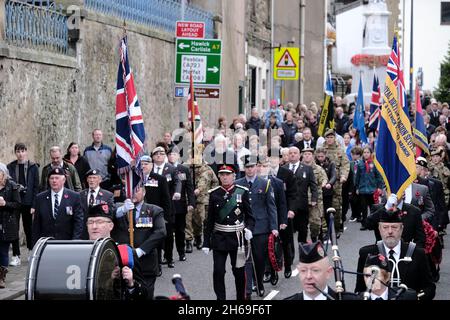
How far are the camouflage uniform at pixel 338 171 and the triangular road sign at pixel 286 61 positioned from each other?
36.6 ft

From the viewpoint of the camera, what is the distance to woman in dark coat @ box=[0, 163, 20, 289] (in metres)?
17.7

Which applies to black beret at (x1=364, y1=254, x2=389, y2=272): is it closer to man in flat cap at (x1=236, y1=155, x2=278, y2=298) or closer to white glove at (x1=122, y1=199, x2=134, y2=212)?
white glove at (x1=122, y1=199, x2=134, y2=212)

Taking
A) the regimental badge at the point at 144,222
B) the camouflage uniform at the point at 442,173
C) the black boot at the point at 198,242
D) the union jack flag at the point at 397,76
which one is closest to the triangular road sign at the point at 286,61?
the camouflage uniform at the point at 442,173

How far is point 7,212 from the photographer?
17906 mm

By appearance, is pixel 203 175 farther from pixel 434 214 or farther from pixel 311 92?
pixel 311 92

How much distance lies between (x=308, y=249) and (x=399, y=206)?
5.24m

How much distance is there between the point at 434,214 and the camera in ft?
56.0

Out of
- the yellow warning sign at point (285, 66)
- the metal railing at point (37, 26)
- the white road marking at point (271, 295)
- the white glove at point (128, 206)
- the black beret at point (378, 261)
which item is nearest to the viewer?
the black beret at point (378, 261)

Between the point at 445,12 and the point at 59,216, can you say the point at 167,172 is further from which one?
the point at 445,12

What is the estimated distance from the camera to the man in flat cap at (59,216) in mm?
14531

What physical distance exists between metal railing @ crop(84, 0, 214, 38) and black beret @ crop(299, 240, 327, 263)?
1686cm

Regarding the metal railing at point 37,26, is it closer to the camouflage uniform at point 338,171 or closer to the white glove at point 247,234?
the camouflage uniform at point 338,171

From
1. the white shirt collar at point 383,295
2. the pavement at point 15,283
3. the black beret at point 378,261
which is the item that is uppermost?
the black beret at point 378,261
